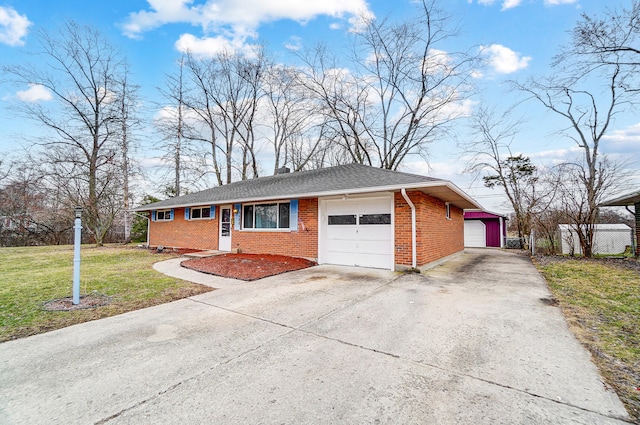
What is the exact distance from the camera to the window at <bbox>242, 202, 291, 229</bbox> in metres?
9.53

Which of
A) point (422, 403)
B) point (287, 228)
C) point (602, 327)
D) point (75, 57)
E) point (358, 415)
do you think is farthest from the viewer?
point (75, 57)

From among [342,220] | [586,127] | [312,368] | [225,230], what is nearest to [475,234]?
[586,127]

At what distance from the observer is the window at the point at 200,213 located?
1241cm

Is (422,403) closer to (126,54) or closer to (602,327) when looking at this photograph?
(602,327)

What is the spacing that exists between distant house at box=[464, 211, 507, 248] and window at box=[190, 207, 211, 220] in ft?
54.8

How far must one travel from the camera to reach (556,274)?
7273 millimetres

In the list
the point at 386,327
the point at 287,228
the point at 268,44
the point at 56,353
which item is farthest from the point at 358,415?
the point at 268,44

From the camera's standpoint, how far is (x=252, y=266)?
7797 millimetres

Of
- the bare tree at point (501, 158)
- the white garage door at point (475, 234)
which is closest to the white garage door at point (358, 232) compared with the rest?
the bare tree at point (501, 158)

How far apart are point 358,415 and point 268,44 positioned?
22673 millimetres

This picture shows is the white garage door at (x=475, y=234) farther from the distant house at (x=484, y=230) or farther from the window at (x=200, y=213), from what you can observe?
the window at (x=200, y=213)

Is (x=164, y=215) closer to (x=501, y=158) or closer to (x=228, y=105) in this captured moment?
(x=228, y=105)

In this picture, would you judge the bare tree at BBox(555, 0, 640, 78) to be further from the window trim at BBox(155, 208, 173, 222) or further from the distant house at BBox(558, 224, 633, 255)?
the window trim at BBox(155, 208, 173, 222)

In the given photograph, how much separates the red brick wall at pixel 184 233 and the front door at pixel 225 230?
0.25 meters
